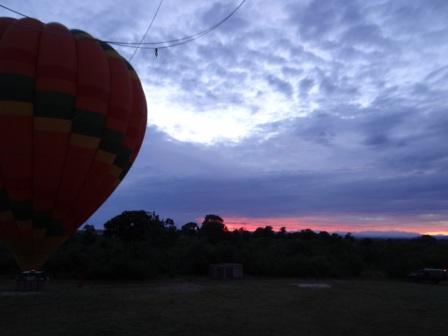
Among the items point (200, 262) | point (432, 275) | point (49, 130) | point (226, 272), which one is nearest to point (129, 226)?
point (200, 262)

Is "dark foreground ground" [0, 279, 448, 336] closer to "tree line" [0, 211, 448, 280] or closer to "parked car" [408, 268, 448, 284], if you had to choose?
"tree line" [0, 211, 448, 280]

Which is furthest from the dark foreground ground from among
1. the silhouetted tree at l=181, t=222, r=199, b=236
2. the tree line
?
the silhouetted tree at l=181, t=222, r=199, b=236

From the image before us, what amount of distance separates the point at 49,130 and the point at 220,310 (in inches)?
292

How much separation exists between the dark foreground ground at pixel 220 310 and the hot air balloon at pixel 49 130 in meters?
2.65

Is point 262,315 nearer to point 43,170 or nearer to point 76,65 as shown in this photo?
point 43,170

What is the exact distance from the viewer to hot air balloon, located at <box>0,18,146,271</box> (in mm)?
9633

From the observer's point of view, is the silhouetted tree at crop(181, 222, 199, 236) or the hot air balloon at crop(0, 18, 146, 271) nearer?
the hot air balloon at crop(0, 18, 146, 271)

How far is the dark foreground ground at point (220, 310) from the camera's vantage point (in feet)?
37.1

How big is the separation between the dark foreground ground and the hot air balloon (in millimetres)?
2647


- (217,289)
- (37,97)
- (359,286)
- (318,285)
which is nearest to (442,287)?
(359,286)

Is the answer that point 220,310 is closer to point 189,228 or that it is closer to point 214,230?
point 214,230

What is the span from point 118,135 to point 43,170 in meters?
2.00

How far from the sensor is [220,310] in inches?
547

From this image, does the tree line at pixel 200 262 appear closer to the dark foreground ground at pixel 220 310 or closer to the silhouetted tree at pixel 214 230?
the dark foreground ground at pixel 220 310
